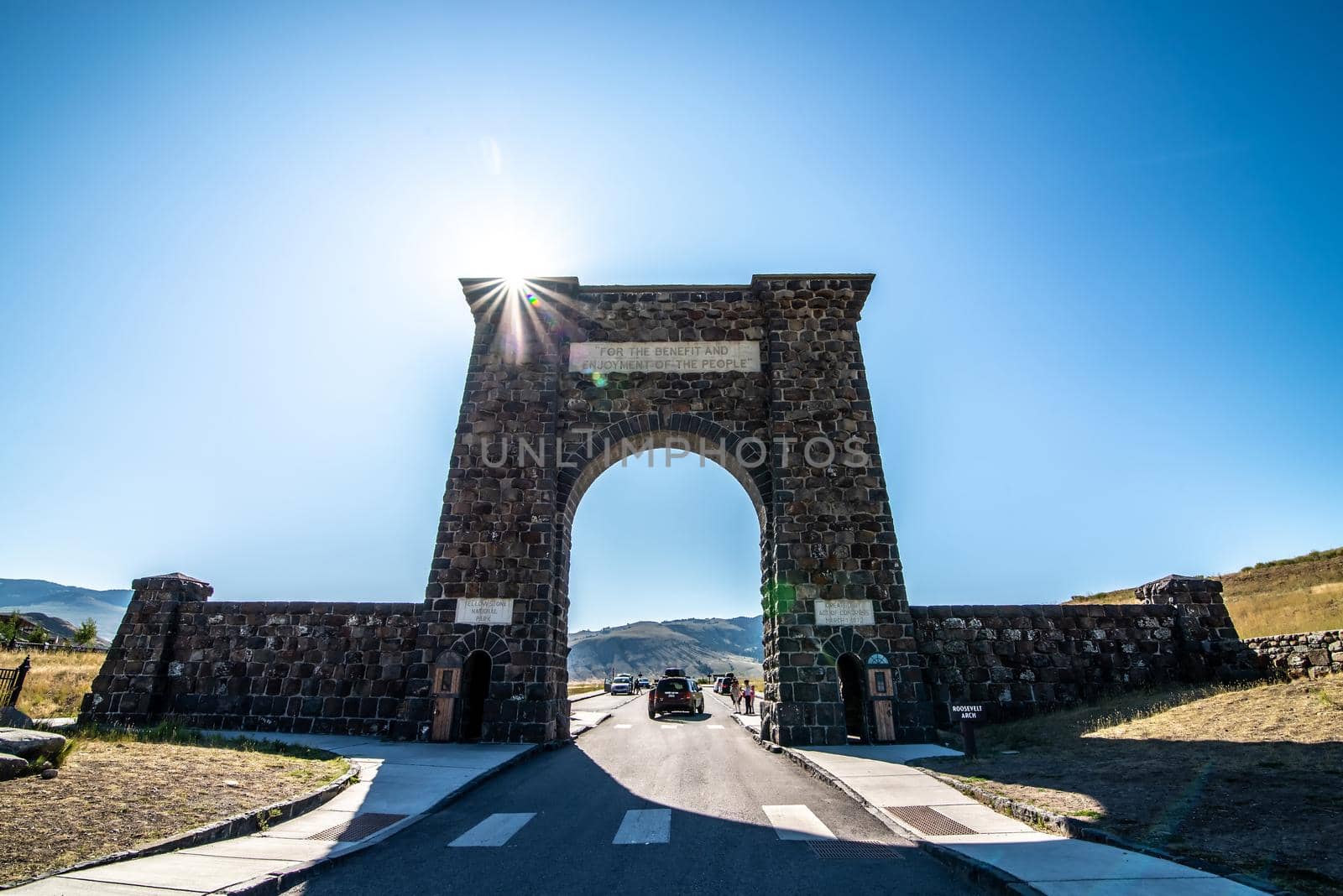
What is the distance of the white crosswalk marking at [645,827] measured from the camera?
21.1 ft

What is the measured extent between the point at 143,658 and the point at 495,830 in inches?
499

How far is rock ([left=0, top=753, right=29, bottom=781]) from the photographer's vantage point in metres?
6.52

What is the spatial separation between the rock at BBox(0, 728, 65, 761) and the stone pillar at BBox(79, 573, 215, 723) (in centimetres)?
825

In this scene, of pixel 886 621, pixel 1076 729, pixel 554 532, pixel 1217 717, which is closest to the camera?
pixel 1217 717

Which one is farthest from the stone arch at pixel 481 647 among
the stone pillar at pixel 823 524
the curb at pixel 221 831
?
the stone pillar at pixel 823 524

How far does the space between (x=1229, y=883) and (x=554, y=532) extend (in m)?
12.5

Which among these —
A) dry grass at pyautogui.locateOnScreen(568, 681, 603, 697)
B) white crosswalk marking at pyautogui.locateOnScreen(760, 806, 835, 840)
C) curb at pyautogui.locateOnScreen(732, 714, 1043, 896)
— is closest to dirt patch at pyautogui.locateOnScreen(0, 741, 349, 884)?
white crosswalk marking at pyautogui.locateOnScreen(760, 806, 835, 840)

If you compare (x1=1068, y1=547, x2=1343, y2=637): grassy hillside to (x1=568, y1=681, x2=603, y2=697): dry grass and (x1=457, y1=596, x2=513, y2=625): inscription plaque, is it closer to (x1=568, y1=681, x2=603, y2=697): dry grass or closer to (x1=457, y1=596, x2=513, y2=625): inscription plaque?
(x1=457, y1=596, x2=513, y2=625): inscription plaque

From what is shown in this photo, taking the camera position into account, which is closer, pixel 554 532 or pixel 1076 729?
pixel 1076 729

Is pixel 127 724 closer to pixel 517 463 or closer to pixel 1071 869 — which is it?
pixel 517 463

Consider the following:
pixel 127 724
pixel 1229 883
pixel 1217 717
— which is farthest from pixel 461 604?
pixel 1217 717

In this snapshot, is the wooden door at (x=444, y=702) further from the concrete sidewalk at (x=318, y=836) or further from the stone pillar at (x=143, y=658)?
the stone pillar at (x=143, y=658)

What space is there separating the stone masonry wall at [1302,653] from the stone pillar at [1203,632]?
0.34 meters

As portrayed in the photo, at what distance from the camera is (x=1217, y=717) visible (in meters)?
10.1
